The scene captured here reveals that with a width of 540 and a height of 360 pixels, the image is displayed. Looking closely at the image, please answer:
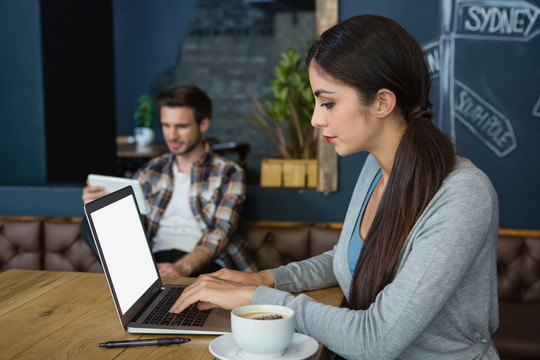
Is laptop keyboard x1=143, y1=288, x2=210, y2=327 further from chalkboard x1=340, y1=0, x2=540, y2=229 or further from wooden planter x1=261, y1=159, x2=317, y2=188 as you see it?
chalkboard x1=340, y1=0, x2=540, y2=229

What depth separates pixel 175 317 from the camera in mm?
1482

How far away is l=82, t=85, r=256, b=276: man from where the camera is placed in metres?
2.84

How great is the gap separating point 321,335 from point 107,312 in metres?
0.58

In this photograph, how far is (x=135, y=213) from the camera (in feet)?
5.64

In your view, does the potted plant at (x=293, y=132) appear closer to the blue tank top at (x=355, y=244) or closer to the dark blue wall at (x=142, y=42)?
the blue tank top at (x=355, y=244)

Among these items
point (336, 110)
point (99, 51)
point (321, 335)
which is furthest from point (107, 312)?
point (99, 51)

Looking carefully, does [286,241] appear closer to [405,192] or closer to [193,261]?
[193,261]

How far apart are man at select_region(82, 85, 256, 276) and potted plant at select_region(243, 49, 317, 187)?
334mm

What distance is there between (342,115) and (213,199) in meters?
1.54

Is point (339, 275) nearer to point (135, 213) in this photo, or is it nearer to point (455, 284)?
point (455, 284)

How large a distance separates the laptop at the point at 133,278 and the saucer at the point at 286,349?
0.38ft

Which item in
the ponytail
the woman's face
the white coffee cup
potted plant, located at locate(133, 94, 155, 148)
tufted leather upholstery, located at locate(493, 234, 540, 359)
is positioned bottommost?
tufted leather upholstery, located at locate(493, 234, 540, 359)

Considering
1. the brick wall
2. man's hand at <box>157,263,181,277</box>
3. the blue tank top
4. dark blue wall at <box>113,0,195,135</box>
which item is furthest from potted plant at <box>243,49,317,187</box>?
dark blue wall at <box>113,0,195,135</box>

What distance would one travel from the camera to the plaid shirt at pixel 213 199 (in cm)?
285
